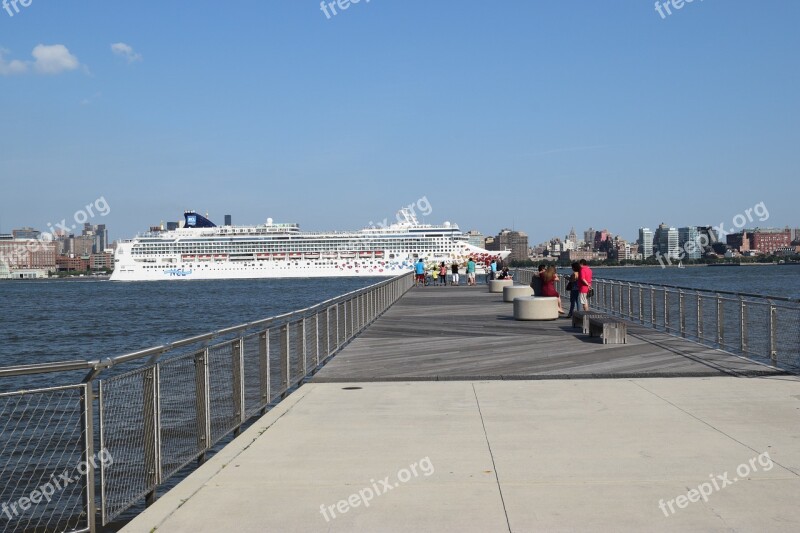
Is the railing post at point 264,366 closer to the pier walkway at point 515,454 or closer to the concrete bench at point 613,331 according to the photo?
the pier walkway at point 515,454

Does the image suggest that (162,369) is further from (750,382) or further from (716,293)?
(716,293)

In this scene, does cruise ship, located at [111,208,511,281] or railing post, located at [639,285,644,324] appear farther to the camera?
cruise ship, located at [111,208,511,281]

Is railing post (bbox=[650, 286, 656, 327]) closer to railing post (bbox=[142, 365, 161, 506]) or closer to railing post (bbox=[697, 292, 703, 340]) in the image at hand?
railing post (bbox=[697, 292, 703, 340])

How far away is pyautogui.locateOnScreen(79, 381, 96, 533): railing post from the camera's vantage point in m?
5.30

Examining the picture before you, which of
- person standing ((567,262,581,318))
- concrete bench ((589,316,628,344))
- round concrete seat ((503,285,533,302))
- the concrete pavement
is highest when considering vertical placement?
person standing ((567,262,581,318))

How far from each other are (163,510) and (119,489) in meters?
0.58

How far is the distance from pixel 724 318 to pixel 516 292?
45.1 feet

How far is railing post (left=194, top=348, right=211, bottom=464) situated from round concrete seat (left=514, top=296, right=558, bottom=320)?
13.8 meters

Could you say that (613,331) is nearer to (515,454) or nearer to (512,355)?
(512,355)

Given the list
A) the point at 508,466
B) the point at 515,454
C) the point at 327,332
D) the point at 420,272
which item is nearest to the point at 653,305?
the point at 327,332

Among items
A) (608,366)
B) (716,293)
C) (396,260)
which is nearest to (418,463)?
(608,366)

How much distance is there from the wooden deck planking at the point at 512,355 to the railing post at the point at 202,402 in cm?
403

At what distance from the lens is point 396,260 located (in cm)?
12431

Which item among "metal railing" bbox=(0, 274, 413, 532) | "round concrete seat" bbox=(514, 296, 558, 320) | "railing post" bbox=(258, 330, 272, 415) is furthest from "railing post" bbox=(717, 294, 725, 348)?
"railing post" bbox=(258, 330, 272, 415)
